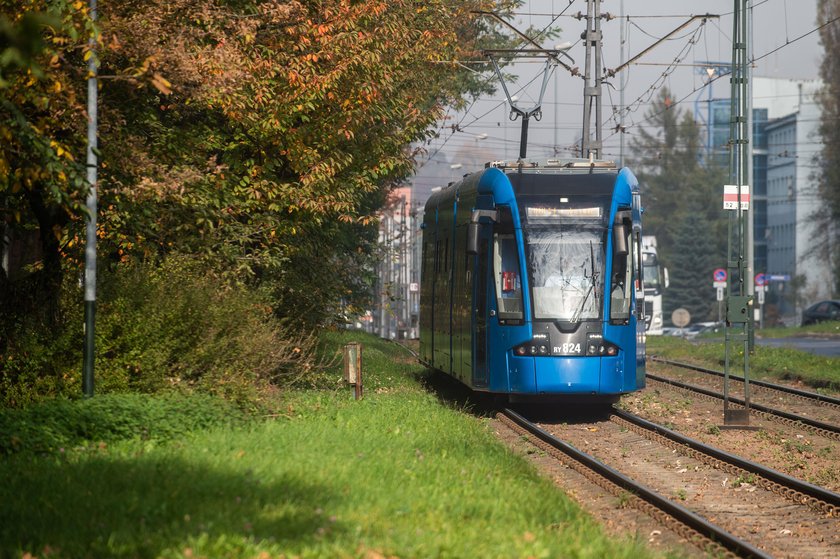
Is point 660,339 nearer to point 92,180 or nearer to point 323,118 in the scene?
point 323,118

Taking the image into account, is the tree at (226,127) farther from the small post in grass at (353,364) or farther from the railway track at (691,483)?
the railway track at (691,483)

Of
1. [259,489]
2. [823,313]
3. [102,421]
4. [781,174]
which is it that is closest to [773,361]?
[102,421]

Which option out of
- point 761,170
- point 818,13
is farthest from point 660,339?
point 761,170

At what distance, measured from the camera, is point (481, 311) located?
64.1ft

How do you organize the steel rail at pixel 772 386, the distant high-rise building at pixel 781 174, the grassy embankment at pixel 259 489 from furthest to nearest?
1. the distant high-rise building at pixel 781 174
2. the steel rail at pixel 772 386
3. the grassy embankment at pixel 259 489

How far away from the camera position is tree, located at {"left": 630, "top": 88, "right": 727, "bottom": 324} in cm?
10681

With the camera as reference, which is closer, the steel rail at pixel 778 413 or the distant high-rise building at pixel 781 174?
the steel rail at pixel 778 413

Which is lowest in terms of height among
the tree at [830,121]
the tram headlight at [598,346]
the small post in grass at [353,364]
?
the small post in grass at [353,364]

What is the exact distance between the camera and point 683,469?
1499cm

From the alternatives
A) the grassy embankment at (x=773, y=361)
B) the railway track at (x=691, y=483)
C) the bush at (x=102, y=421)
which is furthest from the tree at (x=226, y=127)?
the grassy embankment at (x=773, y=361)

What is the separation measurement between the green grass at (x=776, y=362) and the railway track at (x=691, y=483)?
10.8m

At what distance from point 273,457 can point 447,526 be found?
295cm

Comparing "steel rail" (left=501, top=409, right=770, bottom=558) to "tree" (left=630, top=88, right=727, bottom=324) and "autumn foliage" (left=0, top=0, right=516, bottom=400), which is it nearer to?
"autumn foliage" (left=0, top=0, right=516, bottom=400)

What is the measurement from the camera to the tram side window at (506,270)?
1900 cm
